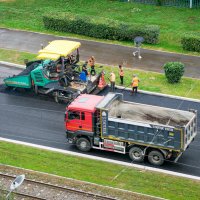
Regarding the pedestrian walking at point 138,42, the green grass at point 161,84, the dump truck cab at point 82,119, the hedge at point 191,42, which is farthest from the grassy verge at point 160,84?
the dump truck cab at point 82,119

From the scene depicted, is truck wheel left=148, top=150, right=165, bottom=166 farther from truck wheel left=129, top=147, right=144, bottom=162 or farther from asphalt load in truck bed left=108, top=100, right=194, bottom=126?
asphalt load in truck bed left=108, top=100, right=194, bottom=126

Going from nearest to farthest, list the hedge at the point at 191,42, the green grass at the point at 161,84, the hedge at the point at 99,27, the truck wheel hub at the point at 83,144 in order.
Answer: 1. the truck wheel hub at the point at 83,144
2. the green grass at the point at 161,84
3. the hedge at the point at 191,42
4. the hedge at the point at 99,27

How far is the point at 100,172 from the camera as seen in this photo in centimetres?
2900

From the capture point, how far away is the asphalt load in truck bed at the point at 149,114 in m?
29.5

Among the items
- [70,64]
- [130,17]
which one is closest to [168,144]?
[70,64]

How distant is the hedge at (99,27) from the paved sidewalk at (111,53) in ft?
3.12

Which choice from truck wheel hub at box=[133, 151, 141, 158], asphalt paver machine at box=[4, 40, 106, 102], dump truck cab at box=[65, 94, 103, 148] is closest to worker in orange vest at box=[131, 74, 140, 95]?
asphalt paver machine at box=[4, 40, 106, 102]

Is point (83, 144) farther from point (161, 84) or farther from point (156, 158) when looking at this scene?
point (161, 84)

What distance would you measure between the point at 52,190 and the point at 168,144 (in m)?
5.88

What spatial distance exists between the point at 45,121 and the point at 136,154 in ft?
22.1

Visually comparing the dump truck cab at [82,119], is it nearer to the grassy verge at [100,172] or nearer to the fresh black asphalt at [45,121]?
the fresh black asphalt at [45,121]

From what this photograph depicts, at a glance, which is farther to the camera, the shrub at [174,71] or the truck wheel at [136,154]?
the shrub at [174,71]

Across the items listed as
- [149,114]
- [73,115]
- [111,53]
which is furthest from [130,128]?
[111,53]

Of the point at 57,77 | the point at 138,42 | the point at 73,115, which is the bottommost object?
the point at 73,115
